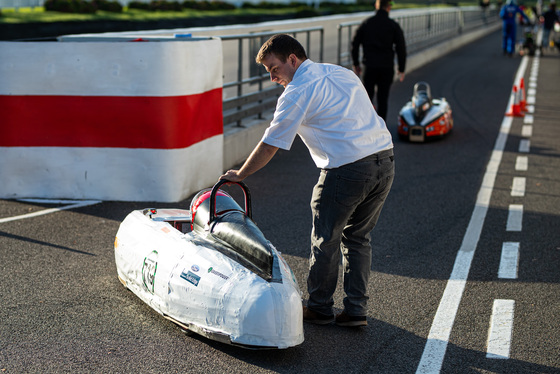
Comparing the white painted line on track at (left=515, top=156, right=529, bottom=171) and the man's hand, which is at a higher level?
the man's hand

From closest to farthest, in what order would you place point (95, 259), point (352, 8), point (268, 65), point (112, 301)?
point (268, 65) < point (112, 301) < point (95, 259) < point (352, 8)

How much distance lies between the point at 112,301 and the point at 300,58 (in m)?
2.20

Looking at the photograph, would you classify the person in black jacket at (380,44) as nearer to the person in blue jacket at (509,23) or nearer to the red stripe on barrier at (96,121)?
the red stripe on barrier at (96,121)

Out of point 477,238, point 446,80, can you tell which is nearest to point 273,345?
point 477,238

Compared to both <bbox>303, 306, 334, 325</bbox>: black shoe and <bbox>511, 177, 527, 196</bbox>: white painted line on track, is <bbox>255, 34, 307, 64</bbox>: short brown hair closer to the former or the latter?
<bbox>303, 306, 334, 325</bbox>: black shoe

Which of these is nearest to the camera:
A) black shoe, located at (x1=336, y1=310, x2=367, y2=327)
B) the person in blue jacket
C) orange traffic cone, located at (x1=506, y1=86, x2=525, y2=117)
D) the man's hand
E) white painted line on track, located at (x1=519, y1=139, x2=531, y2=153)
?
the man's hand

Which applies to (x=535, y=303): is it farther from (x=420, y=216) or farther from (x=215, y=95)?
Result: (x=215, y=95)

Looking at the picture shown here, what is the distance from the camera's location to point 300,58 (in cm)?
484

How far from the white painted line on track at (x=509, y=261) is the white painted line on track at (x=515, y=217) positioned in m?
0.59

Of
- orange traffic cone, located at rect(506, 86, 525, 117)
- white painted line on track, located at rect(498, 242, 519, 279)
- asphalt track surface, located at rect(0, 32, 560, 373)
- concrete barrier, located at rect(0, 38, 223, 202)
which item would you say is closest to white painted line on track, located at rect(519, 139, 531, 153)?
asphalt track surface, located at rect(0, 32, 560, 373)

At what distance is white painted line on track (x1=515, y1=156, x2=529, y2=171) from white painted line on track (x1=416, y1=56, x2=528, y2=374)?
479mm

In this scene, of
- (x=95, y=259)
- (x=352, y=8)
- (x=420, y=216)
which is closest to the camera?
(x=95, y=259)

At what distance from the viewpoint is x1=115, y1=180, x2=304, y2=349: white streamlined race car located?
179 inches

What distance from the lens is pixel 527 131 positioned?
44.2 ft
